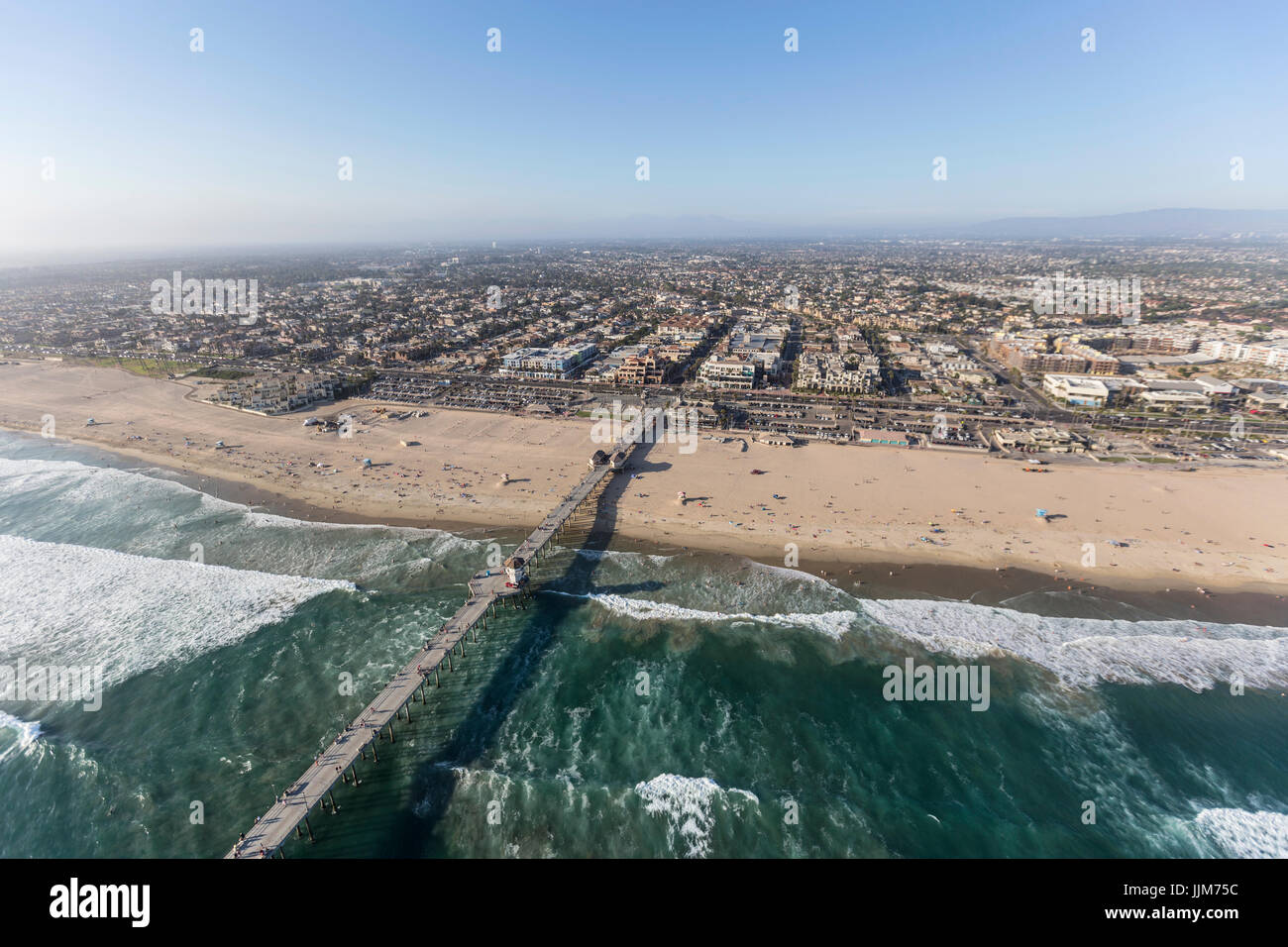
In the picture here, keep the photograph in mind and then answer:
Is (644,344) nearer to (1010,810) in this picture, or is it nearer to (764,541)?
(764,541)

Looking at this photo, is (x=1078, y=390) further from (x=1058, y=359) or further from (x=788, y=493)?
(x=788, y=493)

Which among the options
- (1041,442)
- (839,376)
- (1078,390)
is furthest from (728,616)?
(1078,390)

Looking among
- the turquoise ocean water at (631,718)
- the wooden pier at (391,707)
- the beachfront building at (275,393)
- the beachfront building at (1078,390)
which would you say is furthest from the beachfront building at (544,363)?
the beachfront building at (1078,390)

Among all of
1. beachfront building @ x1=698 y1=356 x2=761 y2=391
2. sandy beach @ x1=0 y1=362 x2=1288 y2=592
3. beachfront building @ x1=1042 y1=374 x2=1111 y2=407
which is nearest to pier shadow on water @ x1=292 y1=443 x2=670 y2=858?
sandy beach @ x1=0 y1=362 x2=1288 y2=592

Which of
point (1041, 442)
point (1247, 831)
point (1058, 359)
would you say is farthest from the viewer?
point (1058, 359)

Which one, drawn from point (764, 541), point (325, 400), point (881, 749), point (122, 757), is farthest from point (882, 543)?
point (325, 400)

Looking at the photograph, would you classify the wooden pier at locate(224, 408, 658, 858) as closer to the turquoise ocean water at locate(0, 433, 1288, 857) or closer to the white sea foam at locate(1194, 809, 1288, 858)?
the turquoise ocean water at locate(0, 433, 1288, 857)
